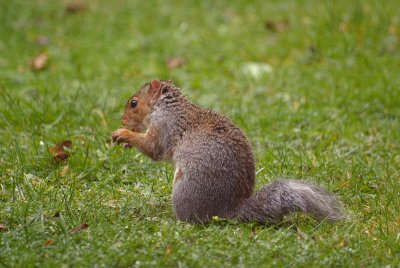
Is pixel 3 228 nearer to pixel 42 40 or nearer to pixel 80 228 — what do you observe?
pixel 80 228

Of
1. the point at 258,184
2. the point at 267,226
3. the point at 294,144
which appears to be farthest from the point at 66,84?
the point at 267,226

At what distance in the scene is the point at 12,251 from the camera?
3674 millimetres

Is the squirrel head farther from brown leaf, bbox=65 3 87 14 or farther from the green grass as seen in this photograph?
brown leaf, bbox=65 3 87 14

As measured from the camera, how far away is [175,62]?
8.05 m

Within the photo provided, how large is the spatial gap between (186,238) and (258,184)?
1198 millimetres

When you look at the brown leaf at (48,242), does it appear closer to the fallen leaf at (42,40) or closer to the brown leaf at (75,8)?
the fallen leaf at (42,40)

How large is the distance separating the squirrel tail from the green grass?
79mm

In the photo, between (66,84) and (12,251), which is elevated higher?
(66,84)

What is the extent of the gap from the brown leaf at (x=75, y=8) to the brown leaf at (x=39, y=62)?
1.28 meters

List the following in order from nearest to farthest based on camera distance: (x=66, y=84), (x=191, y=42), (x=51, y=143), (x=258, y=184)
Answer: (x=258, y=184) < (x=51, y=143) < (x=66, y=84) < (x=191, y=42)

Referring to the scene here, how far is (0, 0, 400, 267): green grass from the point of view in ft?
12.7

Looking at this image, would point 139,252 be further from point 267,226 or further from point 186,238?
point 267,226

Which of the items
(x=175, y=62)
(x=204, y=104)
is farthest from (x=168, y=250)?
(x=175, y=62)

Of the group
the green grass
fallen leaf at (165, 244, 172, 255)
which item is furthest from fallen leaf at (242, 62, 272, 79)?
fallen leaf at (165, 244, 172, 255)
